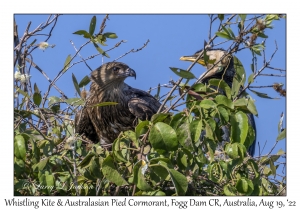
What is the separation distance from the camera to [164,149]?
3914 millimetres

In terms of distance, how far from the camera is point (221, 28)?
423 centimetres

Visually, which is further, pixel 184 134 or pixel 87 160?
pixel 87 160

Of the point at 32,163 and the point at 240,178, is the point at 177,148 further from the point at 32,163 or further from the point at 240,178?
the point at 32,163

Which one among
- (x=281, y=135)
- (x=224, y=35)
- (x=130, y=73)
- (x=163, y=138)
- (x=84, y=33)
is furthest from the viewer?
(x=130, y=73)

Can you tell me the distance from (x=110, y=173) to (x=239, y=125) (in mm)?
935

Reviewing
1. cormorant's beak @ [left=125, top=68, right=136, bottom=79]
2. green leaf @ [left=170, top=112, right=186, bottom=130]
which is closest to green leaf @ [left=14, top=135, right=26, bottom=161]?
green leaf @ [left=170, top=112, right=186, bottom=130]

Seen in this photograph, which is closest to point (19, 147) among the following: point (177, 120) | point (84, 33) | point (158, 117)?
point (158, 117)

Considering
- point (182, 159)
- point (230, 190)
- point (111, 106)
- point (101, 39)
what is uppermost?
point (101, 39)

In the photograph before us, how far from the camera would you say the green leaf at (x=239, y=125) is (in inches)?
154

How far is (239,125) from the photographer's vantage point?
3.94m

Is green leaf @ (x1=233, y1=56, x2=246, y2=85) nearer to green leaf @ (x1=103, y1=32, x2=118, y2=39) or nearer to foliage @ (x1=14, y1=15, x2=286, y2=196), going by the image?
foliage @ (x1=14, y1=15, x2=286, y2=196)

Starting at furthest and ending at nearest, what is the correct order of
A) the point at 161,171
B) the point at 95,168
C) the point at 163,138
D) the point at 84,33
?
the point at 84,33 → the point at 95,168 → the point at 161,171 → the point at 163,138

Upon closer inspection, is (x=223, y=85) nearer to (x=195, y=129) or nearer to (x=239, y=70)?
(x=239, y=70)

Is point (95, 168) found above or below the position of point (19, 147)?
below
